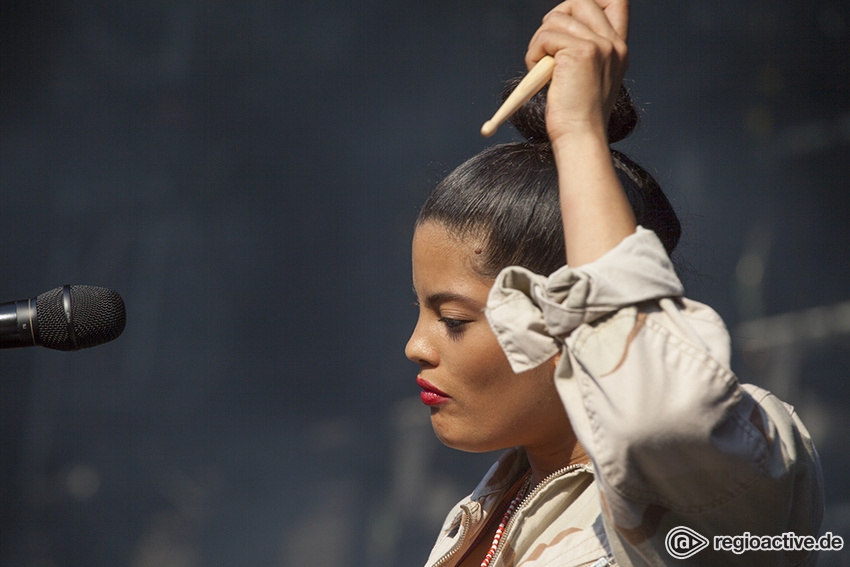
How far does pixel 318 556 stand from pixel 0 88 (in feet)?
6.65

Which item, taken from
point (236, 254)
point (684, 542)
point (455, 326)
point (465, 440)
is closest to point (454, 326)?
point (455, 326)

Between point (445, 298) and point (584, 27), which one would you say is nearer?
point (584, 27)

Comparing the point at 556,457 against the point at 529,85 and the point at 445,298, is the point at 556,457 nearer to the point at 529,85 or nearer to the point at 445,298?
the point at 445,298

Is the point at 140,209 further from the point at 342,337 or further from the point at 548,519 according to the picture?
the point at 548,519

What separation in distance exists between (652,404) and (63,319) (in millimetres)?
675

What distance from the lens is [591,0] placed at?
82 cm

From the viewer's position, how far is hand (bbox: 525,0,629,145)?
28.7 inches

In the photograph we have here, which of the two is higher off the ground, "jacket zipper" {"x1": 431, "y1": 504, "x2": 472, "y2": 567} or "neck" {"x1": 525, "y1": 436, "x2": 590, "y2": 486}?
"neck" {"x1": 525, "y1": 436, "x2": 590, "y2": 486}

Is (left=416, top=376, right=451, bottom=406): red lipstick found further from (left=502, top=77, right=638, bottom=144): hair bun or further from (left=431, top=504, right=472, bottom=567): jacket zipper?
(left=502, top=77, right=638, bottom=144): hair bun

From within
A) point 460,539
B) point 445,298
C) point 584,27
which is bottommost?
point 460,539

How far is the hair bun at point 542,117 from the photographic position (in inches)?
44.5

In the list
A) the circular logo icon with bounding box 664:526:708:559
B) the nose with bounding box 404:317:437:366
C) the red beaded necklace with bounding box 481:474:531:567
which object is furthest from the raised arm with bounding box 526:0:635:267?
the red beaded necklace with bounding box 481:474:531:567

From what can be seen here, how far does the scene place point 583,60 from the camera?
0.75m

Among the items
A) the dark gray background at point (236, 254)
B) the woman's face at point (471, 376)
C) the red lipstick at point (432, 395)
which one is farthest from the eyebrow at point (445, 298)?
the dark gray background at point (236, 254)
